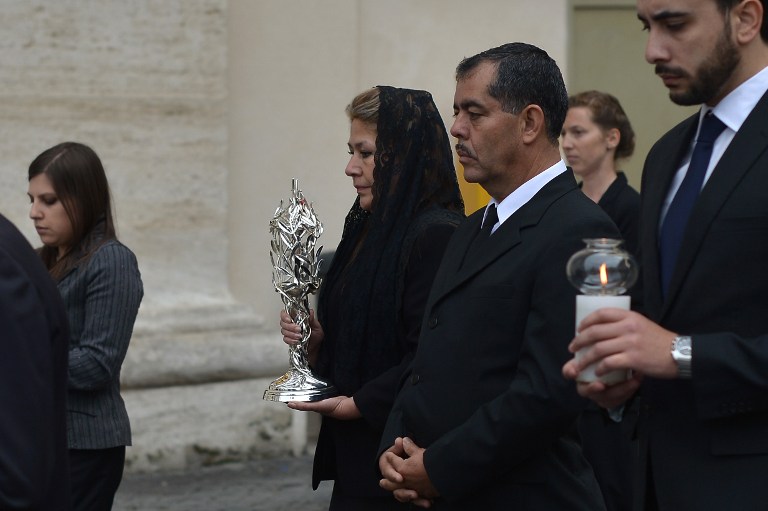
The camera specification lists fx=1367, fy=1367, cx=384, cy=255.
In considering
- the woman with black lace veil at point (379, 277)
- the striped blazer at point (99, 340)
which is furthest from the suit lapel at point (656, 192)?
the striped blazer at point (99, 340)

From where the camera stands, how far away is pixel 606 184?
20.1 feet

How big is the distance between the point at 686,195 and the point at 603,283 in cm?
38

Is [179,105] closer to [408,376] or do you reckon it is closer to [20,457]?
[408,376]

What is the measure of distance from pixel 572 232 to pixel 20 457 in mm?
1424

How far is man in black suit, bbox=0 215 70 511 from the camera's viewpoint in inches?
93.3

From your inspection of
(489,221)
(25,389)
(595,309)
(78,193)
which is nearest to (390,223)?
(489,221)

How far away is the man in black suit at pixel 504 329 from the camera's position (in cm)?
314

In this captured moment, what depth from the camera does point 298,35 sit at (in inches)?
315

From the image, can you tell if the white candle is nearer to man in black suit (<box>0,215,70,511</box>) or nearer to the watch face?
the watch face

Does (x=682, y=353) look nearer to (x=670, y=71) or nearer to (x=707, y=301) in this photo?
(x=707, y=301)

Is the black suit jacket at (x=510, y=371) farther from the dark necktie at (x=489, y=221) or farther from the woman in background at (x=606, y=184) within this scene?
the woman in background at (x=606, y=184)

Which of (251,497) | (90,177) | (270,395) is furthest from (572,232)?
(251,497)

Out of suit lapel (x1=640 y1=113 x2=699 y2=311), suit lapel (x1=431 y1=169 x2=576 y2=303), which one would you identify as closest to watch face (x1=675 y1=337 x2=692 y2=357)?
suit lapel (x1=640 y1=113 x2=699 y2=311)

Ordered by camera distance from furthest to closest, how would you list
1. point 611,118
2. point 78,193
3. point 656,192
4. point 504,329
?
point 611,118 < point 78,193 < point 504,329 < point 656,192
